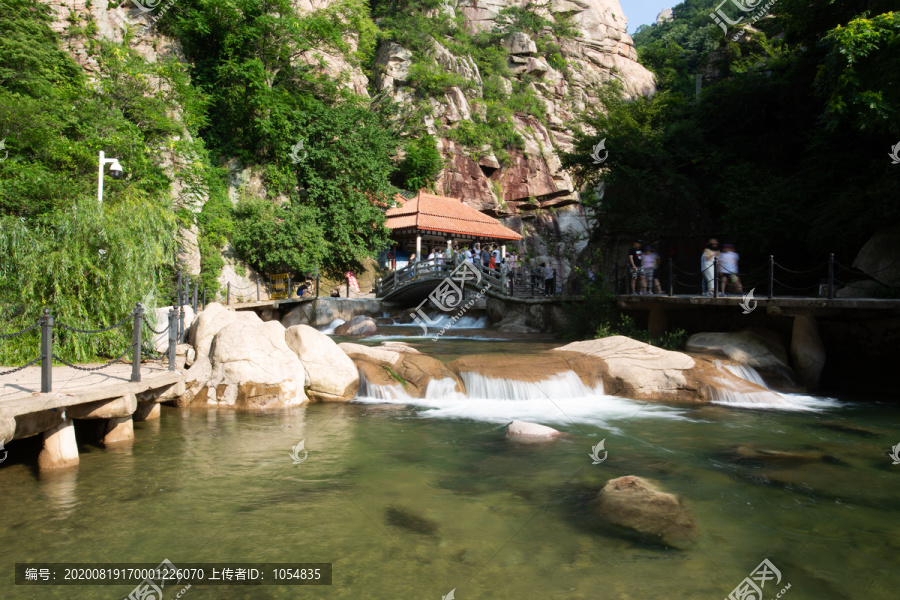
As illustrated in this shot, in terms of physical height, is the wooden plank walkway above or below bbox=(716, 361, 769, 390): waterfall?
above

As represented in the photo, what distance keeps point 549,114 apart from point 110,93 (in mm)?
33998

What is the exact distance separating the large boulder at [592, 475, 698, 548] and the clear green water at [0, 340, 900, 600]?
157 millimetres

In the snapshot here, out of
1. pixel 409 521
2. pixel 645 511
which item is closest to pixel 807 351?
pixel 645 511

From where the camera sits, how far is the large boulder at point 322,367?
10.7 metres

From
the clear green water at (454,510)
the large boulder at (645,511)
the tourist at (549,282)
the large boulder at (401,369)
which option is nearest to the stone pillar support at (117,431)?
the clear green water at (454,510)

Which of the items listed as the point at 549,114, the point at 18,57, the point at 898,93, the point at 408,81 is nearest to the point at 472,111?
the point at 408,81

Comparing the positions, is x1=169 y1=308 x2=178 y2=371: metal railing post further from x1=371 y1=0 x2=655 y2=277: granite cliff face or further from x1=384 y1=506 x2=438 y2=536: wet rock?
x1=371 y1=0 x2=655 y2=277: granite cliff face

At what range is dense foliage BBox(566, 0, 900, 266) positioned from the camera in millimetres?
12266

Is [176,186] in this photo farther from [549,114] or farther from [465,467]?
[549,114]

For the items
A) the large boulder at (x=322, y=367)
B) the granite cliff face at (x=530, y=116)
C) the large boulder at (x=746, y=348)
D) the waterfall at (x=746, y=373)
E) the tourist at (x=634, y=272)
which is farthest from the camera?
the granite cliff face at (x=530, y=116)

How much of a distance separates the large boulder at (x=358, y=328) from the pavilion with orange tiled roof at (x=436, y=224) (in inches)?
291

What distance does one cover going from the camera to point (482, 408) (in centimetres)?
1059

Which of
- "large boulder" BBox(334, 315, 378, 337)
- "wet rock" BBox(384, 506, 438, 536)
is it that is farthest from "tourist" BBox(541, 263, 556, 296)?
"wet rock" BBox(384, 506, 438, 536)

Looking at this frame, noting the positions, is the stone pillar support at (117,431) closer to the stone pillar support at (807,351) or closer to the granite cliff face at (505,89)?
the stone pillar support at (807,351)
